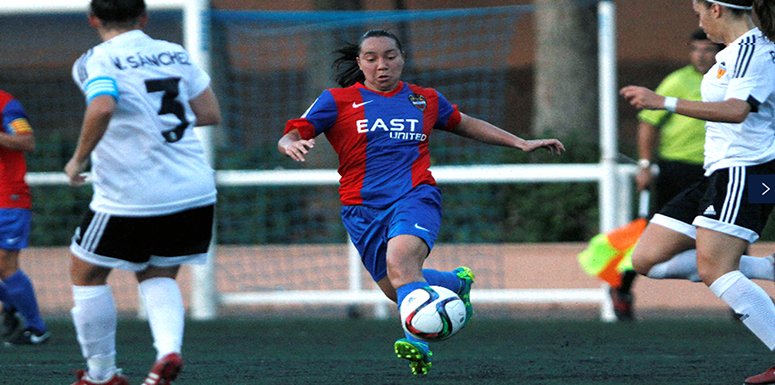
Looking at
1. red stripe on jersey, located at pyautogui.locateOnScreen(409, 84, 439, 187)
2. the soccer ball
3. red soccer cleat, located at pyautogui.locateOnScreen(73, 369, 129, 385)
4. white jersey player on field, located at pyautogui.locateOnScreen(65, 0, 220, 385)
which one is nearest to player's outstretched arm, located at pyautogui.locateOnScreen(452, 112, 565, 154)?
red stripe on jersey, located at pyautogui.locateOnScreen(409, 84, 439, 187)

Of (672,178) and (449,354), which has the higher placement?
(672,178)

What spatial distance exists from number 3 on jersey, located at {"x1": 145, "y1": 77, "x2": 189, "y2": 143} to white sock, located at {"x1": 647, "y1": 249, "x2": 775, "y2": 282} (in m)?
2.42

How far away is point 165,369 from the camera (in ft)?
11.7

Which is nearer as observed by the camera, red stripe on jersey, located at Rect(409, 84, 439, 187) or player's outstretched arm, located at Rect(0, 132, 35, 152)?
red stripe on jersey, located at Rect(409, 84, 439, 187)

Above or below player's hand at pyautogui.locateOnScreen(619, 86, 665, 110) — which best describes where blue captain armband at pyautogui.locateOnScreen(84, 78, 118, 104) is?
above

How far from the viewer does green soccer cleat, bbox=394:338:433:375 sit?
4.34 m

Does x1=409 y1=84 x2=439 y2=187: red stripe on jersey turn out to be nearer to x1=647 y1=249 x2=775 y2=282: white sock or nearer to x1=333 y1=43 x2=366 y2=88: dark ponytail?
x1=333 y1=43 x2=366 y2=88: dark ponytail

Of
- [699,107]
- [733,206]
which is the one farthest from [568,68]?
[699,107]

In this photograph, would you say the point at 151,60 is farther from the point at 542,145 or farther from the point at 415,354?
the point at 542,145

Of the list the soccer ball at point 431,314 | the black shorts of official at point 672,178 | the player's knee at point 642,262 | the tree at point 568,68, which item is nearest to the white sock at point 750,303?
the player's knee at point 642,262

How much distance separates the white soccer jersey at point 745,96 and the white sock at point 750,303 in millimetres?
505

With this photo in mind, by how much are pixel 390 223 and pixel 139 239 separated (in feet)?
3.90

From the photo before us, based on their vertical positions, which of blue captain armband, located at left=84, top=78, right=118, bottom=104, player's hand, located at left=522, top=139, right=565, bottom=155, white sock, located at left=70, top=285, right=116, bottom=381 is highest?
blue captain armband, located at left=84, top=78, right=118, bottom=104

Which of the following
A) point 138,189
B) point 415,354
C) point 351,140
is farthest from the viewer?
point 351,140
